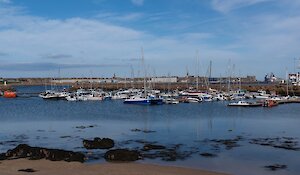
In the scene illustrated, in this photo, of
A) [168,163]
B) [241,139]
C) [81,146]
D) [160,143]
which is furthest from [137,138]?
[168,163]

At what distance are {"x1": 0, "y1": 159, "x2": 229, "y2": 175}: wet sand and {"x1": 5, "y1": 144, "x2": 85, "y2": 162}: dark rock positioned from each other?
598 millimetres

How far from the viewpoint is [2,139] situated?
32438 millimetres

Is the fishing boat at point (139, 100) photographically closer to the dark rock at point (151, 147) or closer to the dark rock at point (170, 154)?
the dark rock at point (151, 147)

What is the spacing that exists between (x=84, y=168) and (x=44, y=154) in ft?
11.3

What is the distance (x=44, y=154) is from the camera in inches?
935


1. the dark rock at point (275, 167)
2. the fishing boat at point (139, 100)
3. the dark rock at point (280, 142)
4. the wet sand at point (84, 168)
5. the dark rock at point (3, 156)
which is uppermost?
the fishing boat at point (139, 100)

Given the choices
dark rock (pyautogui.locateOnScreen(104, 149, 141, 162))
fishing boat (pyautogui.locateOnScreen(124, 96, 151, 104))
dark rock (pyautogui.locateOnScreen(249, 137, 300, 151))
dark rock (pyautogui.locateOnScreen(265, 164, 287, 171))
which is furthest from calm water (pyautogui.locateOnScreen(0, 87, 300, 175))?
fishing boat (pyautogui.locateOnScreen(124, 96, 151, 104))

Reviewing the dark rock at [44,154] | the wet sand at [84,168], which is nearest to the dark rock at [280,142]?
the wet sand at [84,168]

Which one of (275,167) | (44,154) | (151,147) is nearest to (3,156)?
(44,154)

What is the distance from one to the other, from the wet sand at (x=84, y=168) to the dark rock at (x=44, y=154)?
60 centimetres

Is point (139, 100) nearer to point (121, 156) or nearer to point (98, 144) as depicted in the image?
point (98, 144)

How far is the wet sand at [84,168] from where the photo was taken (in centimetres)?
2036

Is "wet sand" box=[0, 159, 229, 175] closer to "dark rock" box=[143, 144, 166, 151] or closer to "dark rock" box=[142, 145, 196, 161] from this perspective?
"dark rock" box=[142, 145, 196, 161]

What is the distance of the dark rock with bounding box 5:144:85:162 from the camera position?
917 inches
